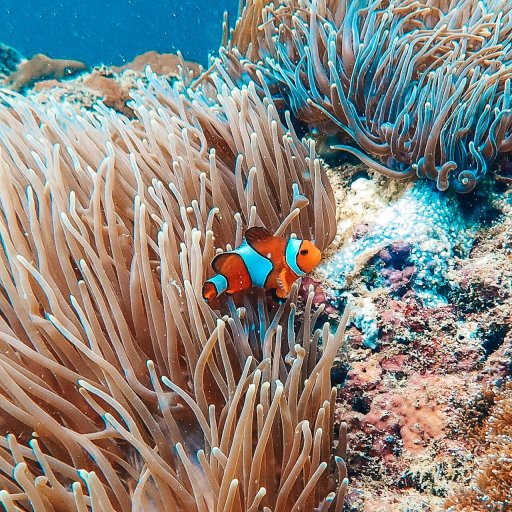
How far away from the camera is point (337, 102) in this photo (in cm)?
221

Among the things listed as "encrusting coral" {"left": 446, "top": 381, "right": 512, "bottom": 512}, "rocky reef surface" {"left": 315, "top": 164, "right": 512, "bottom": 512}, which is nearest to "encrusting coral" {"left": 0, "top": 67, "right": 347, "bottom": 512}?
"rocky reef surface" {"left": 315, "top": 164, "right": 512, "bottom": 512}

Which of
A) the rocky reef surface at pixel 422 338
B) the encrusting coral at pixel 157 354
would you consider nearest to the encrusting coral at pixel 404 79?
the rocky reef surface at pixel 422 338

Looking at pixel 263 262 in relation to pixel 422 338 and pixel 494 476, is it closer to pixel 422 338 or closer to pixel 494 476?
pixel 422 338

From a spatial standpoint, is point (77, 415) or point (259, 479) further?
point (77, 415)

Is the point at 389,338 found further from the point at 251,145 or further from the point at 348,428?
the point at 251,145

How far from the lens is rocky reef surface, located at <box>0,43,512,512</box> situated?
1.42 metres

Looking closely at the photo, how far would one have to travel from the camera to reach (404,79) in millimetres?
2098

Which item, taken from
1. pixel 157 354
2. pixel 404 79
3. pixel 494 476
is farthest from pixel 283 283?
pixel 404 79

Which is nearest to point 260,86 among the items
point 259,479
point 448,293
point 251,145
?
point 251,145

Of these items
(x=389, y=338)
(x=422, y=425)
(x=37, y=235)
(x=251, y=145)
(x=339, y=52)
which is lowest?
(x=422, y=425)

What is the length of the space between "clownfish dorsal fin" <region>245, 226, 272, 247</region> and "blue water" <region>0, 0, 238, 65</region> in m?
28.3

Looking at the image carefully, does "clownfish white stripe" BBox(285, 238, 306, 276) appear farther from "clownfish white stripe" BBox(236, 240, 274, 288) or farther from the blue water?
the blue water

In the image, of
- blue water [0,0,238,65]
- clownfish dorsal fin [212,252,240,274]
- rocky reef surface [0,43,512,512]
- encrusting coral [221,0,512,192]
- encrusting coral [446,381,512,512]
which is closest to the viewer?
encrusting coral [446,381,512,512]

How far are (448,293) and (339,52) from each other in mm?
1347
